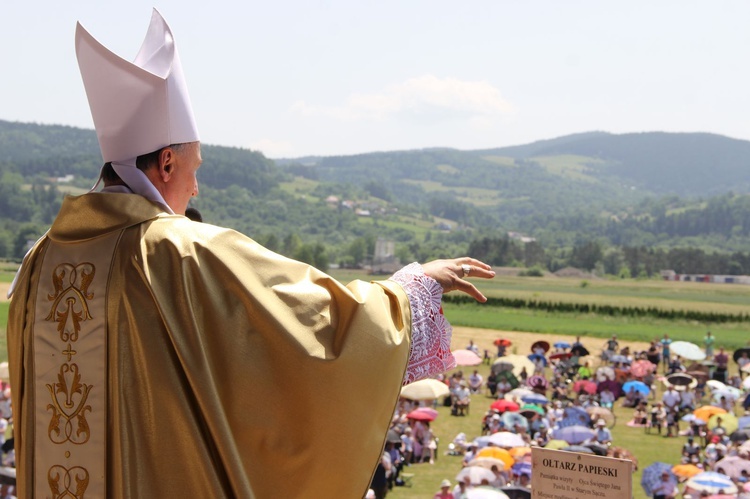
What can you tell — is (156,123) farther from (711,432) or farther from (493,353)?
(493,353)

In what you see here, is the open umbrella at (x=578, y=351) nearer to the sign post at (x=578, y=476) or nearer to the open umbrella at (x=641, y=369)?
the open umbrella at (x=641, y=369)

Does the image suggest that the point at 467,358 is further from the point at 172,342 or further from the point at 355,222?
the point at 355,222

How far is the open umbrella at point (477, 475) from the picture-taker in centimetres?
1120

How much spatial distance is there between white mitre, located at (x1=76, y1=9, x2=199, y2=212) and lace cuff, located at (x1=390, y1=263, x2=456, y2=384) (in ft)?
2.15

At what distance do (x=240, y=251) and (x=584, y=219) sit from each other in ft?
663

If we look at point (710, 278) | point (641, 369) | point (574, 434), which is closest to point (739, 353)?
point (641, 369)

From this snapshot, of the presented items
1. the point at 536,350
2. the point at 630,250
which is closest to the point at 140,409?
the point at 536,350

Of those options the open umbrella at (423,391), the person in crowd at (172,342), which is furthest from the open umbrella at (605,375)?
the person in crowd at (172,342)

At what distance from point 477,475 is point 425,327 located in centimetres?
933

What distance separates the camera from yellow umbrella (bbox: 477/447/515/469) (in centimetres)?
1234

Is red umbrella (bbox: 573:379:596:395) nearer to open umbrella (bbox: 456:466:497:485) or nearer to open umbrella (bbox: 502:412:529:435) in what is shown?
open umbrella (bbox: 502:412:529:435)

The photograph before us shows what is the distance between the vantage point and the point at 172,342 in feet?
6.67

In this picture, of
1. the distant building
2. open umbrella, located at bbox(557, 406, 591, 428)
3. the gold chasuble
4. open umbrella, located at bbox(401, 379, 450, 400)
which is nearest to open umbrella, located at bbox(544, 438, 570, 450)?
open umbrella, located at bbox(557, 406, 591, 428)

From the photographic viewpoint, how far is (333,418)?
211 centimetres
